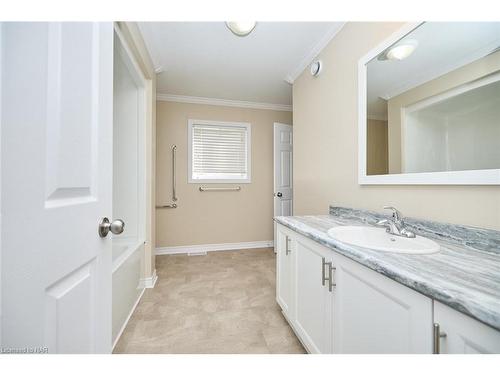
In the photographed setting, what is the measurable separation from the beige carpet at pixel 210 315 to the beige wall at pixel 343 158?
3.17 feet

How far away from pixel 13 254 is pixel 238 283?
6.30ft

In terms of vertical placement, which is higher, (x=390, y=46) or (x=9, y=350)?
(x=390, y=46)

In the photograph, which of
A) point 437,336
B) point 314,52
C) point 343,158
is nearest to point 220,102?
point 314,52

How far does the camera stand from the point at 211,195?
10.4 feet

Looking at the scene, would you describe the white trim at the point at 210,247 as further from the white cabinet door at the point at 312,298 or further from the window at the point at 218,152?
the white cabinet door at the point at 312,298

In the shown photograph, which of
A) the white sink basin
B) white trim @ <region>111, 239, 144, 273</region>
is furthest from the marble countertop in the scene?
white trim @ <region>111, 239, 144, 273</region>

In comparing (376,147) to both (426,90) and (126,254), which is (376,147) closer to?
(426,90)

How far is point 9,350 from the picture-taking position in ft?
1.33

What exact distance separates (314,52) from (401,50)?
953mm


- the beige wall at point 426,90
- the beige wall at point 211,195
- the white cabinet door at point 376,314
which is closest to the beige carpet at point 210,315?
the white cabinet door at point 376,314

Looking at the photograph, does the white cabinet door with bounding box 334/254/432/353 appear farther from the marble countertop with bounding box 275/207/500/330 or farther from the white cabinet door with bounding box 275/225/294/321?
the white cabinet door with bounding box 275/225/294/321

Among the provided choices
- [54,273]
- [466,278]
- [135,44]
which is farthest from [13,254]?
A: [135,44]

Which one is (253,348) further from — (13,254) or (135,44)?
(135,44)

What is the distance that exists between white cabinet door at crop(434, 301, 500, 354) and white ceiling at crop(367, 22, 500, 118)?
1.03 meters
